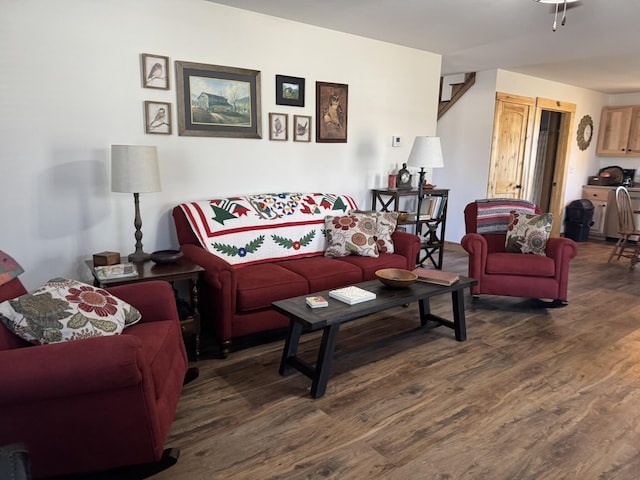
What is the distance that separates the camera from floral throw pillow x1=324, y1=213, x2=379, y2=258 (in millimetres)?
3521

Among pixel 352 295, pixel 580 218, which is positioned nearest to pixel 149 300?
pixel 352 295

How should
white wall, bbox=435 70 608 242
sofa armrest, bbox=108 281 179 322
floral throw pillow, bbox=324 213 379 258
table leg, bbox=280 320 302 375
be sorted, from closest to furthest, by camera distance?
sofa armrest, bbox=108 281 179 322 → table leg, bbox=280 320 302 375 → floral throw pillow, bbox=324 213 379 258 → white wall, bbox=435 70 608 242

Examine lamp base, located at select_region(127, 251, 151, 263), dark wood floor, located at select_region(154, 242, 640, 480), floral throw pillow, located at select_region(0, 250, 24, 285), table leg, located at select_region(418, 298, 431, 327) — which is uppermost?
floral throw pillow, located at select_region(0, 250, 24, 285)

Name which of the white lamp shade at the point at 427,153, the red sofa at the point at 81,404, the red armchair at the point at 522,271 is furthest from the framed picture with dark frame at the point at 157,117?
the red armchair at the point at 522,271

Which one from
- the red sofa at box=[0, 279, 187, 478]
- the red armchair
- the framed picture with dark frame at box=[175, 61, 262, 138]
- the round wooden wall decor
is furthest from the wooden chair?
the red sofa at box=[0, 279, 187, 478]

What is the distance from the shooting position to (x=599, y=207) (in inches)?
280

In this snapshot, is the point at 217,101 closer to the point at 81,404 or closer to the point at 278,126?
the point at 278,126

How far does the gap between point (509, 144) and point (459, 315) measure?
371cm

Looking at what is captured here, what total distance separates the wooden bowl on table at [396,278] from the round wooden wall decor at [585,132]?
19.3 feet

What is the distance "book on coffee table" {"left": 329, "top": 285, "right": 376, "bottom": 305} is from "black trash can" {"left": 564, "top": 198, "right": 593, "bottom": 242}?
5901 mm

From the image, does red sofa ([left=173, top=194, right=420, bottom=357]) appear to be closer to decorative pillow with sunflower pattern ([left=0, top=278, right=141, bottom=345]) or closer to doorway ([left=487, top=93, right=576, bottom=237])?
decorative pillow with sunflower pattern ([left=0, top=278, right=141, bottom=345])

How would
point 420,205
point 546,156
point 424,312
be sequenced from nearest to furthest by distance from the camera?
point 424,312 → point 420,205 → point 546,156

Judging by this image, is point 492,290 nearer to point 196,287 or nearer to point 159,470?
point 196,287

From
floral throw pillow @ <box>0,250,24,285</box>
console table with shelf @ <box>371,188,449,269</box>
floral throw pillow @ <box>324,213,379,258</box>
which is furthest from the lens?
console table with shelf @ <box>371,188,449,269</box>
